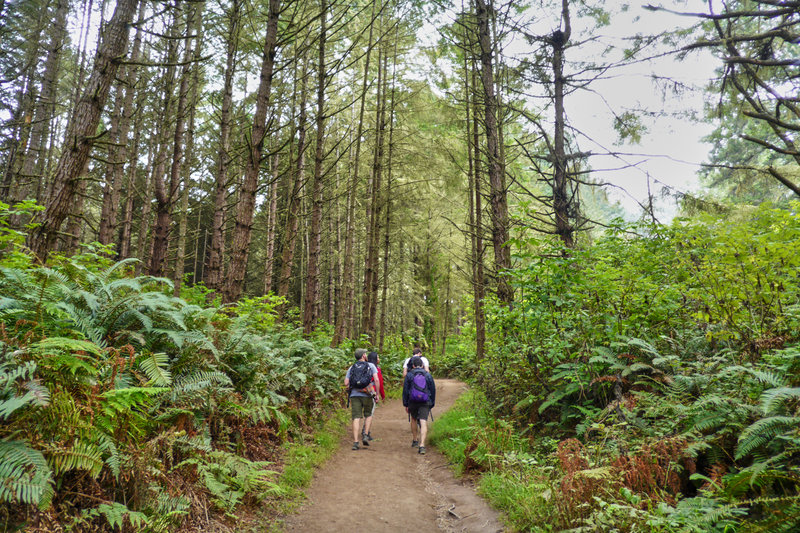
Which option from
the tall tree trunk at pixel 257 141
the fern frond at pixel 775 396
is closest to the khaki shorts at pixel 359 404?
the tall tree trunk at pixel 257 141

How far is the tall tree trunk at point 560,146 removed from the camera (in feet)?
31.4

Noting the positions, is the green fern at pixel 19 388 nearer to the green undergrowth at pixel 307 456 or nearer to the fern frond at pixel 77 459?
the fern frond at pixel 77 459

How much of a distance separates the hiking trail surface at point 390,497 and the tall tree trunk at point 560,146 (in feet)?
19.0

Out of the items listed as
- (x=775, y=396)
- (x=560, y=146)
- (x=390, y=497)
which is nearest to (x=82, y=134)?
(x=390, y=497)

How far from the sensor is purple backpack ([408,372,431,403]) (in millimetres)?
8523

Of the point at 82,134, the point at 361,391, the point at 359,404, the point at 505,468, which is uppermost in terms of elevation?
the point at 82,134

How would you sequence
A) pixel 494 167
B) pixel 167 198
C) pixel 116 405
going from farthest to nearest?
1. pixel 167 198
2. pixel 494 167
3. pixel 116 405

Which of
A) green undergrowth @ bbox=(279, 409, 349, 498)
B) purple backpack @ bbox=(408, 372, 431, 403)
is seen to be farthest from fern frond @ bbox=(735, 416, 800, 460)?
purple backpack @ bbox=(408, 372, 431, 403)

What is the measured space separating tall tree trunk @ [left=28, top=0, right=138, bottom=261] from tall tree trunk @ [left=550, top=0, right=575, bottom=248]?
827cm

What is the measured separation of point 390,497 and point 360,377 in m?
3.08

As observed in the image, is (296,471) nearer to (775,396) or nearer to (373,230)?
(775,396)

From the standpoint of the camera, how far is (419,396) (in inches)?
335

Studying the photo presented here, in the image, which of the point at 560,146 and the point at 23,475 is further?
the point at 560,146

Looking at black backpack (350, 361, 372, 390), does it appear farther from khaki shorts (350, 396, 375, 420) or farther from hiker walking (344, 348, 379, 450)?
khaki shorts (350, 396, 375, 420)
